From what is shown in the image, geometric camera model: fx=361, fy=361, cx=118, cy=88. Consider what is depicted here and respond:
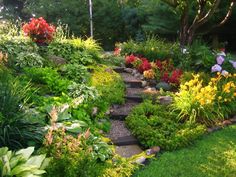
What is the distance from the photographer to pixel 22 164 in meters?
3.59

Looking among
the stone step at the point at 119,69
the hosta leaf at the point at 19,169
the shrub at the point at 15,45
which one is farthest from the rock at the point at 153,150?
the stone step at the point at 119,69

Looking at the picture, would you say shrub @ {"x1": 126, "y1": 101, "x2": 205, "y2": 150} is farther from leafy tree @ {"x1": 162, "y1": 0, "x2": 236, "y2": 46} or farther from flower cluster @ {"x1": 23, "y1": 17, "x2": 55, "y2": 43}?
leafy tree @ {"x1": 162, "y1": 0, "x2": 236, "y2": 46}

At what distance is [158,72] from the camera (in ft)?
30.2

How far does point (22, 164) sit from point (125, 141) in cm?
249

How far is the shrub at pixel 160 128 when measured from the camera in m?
5.76

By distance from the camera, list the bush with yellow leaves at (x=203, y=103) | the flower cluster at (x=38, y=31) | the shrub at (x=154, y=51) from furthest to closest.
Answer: the shrub at (x=154, y=51)
the flower cluster at (x=38, y=31)
the bush with yellow leaves at (x=203, y=103)

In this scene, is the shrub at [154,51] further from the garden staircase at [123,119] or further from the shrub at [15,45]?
the shrub at [15,45]

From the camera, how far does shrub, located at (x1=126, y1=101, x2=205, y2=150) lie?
5.76 m

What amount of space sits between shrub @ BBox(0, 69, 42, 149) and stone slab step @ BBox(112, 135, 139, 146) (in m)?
1.57

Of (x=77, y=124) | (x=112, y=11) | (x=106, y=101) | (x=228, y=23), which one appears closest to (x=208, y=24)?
(x=228, y=23)

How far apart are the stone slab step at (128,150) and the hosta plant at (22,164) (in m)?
1.86

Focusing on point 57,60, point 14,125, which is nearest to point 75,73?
point 57,60

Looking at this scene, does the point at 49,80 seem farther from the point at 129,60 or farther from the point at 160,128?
the point at 129,60

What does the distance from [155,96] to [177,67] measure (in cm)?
249
